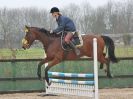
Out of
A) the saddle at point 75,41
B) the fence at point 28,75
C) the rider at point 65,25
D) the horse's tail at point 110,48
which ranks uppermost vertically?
the rider at point 65,25

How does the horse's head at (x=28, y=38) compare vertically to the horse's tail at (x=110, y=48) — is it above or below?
above

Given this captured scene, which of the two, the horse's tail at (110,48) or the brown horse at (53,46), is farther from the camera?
the horse's tail at (110,48)

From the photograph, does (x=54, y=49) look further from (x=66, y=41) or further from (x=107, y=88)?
(x=107, y=88)

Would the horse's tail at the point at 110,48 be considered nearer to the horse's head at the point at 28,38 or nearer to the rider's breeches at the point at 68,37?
the rider's breeches at the point at 68,37

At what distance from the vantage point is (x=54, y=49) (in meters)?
8.35

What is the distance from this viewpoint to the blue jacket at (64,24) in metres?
8.26

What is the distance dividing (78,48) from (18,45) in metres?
11.3

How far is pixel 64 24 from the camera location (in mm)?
8273

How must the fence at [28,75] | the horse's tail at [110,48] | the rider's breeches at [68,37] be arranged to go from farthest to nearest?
the fence at [28,75] → the horse's tail at [110,48] → the rider's breeches at [68,37]

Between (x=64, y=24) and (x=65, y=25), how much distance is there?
63 mm

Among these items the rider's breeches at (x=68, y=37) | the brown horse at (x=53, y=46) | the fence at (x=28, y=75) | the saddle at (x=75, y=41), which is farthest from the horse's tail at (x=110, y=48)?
the fence at (x=28, y=75)

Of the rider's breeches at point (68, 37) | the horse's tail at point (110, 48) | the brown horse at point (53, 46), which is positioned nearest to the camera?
the brown horse at point (53, 46)

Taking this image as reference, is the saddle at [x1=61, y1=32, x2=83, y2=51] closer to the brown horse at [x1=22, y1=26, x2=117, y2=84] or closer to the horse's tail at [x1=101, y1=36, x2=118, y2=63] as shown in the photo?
the brown horse at [x1=22, y1=26, x2=117, y2=84]

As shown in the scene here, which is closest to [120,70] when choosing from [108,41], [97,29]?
[108,41]
